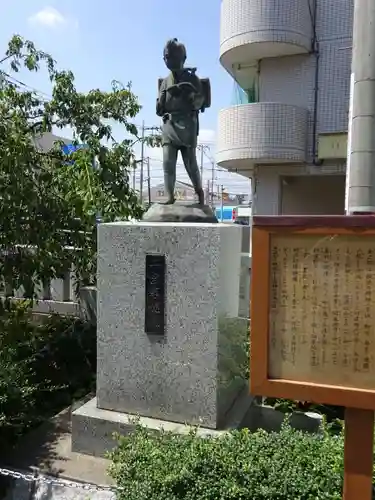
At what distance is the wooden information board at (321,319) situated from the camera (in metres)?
1.85

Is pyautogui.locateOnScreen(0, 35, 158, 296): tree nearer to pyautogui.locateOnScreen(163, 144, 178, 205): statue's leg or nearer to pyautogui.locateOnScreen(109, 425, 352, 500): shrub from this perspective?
pyautogui.locateOnScreen(163, 144, 178, 205): statue's leg

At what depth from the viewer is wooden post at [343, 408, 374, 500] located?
190 centimetres

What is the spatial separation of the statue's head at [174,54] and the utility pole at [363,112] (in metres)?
1.53

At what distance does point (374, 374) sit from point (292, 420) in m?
2.15

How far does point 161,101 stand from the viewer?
3.74 meters

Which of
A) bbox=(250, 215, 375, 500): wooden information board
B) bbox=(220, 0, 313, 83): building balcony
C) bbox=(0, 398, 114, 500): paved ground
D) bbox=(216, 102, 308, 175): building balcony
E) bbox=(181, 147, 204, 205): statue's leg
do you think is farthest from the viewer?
bbox=(216, 102, 308, 175): building balcony

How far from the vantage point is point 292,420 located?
12.4ft

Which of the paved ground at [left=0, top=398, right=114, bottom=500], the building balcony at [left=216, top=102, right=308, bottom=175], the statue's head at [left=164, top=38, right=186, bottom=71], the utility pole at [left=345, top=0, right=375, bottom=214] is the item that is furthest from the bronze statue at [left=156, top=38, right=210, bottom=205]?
the building balcony at [left=216, top=102, right=308, bottom=175]

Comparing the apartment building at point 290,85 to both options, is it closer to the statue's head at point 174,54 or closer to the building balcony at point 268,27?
the building balcony at point 268,27

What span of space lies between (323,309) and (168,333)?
168 centimetres

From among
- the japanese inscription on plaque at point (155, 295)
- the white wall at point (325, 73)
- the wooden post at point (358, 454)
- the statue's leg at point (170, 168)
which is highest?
the white wall at point (325, 73)

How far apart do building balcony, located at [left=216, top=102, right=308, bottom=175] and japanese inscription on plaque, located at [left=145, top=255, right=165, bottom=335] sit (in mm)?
6371

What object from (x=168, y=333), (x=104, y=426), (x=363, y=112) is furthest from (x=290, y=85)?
(x=104, y=426)

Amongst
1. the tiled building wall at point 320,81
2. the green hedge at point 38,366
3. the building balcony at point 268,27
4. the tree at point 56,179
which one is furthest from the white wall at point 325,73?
the green hedge at point 38,366
